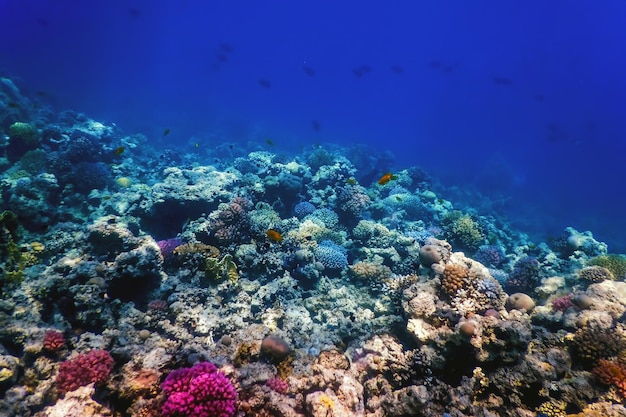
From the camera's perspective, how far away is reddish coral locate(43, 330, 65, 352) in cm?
464

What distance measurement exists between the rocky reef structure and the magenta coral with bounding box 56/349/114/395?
17 mm

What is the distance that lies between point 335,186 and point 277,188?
310cm

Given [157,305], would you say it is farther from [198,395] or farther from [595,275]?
[595,275]

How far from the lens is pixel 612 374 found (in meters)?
4.10

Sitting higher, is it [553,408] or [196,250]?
[196,250]

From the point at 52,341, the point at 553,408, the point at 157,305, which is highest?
the point at 157,305

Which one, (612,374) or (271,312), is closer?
(612,374)

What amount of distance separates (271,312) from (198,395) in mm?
3877

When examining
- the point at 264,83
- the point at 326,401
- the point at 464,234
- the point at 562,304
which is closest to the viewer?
the point at 326,401

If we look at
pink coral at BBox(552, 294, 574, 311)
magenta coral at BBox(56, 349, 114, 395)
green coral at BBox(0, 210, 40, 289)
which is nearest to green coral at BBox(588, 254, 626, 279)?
pink coral at BBox(552, 294, 574, 311)

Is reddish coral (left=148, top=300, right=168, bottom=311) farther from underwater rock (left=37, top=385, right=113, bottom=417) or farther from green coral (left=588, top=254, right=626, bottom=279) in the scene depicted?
green coral (left=588, top=254, right=626, bottom=279)

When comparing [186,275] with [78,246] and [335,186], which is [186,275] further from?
[335,186]

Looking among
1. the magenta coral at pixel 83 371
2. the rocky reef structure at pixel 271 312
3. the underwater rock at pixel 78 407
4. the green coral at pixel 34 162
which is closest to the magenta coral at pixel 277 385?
the rocky reef structure at pixel 271 312

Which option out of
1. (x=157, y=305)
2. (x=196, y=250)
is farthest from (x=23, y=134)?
(x=157, y=305)
